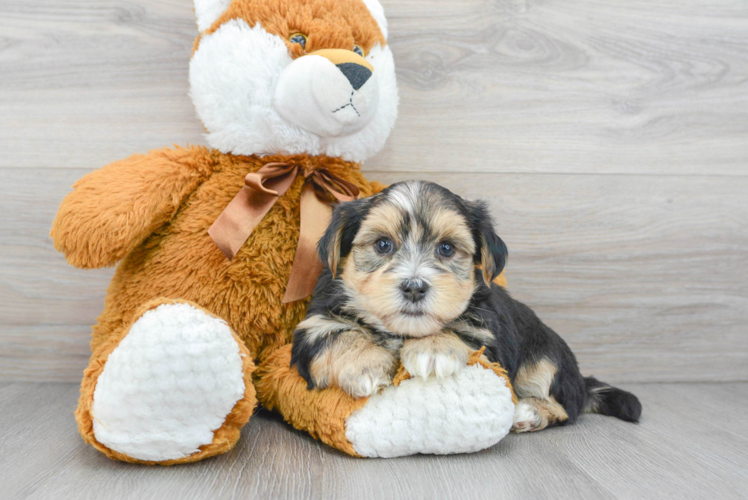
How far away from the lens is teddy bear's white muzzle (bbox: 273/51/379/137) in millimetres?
1676

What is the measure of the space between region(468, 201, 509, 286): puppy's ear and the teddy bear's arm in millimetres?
962

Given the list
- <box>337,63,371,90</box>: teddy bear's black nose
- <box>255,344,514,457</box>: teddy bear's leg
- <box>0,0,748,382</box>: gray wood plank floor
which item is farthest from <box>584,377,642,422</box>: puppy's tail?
<box>337,63,371,90</box>: teddy bear's black nose

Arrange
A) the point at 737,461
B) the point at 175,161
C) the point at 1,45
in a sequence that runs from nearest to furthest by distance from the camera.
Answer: the point at 737,461
the point at 175,161
the point at 1,45

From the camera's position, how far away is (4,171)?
7.47 ft

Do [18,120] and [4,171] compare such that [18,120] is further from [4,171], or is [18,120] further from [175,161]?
[175,161]

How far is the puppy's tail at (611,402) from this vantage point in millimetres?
2025

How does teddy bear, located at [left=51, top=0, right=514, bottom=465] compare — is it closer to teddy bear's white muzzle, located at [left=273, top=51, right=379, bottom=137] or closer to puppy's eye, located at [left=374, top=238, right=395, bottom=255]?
teddy bear's white muzzle, located at [left=273, top=51, right=379, bottom=137]

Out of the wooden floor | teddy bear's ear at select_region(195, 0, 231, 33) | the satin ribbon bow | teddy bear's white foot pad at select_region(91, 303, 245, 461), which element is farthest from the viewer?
the wooden floor

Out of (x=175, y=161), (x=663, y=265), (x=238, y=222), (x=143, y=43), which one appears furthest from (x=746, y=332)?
(x=143, y=43)

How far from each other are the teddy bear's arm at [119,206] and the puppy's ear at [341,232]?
21.4 inches

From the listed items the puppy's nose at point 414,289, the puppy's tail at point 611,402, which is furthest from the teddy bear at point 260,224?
the puppy's tail at point 611,402

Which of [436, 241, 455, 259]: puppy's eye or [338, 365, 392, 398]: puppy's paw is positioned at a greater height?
[436, 241, 455, 259]: puppy's eye

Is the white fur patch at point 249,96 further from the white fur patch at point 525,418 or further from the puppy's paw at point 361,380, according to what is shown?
the white fur patch at point 525,418

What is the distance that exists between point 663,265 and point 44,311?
2.79 m
